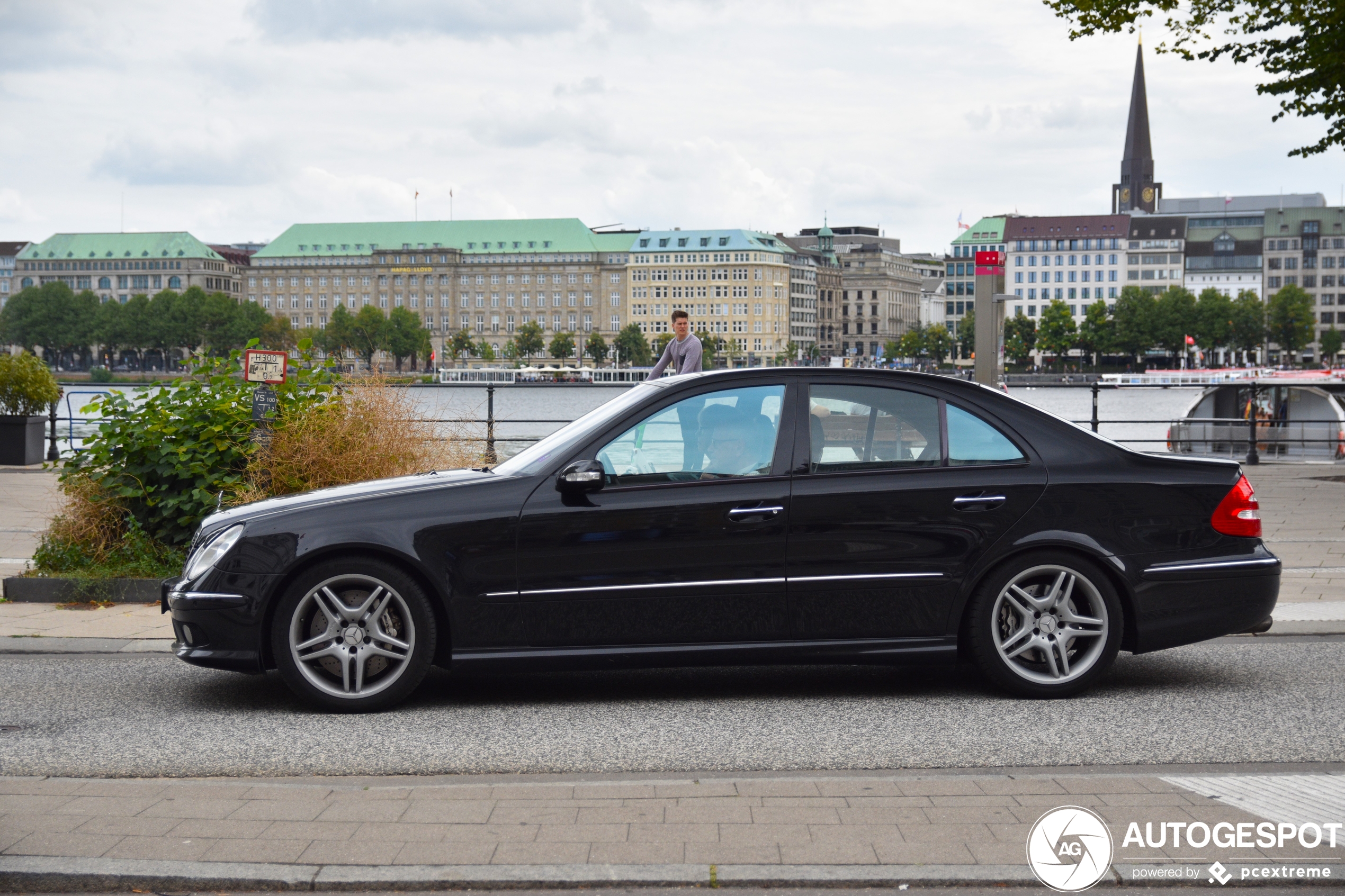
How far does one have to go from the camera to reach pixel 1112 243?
187375 millimetres

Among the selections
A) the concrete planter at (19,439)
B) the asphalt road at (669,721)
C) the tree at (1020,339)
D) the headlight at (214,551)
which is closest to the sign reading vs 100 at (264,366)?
the asphalt road at (669,721)

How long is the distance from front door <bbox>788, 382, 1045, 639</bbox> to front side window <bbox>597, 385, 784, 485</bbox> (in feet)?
0.55

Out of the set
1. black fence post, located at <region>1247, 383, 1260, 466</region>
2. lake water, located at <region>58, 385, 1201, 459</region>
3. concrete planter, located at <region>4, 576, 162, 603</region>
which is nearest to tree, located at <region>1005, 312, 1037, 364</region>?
lake water, located at <region>58, 385, 1201, 459</region>

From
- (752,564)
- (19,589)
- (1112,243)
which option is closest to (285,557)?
(752,564)

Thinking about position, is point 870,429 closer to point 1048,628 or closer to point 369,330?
point 1048,628

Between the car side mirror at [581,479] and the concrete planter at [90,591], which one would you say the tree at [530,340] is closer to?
the concrete planter at [90,591]

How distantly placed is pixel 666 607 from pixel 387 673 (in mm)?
1181

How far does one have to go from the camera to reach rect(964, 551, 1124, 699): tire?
5.99m

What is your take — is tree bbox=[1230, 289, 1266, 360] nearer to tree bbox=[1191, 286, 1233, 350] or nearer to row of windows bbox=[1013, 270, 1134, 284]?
tree bbox=[1191, 286, 1233, 350]

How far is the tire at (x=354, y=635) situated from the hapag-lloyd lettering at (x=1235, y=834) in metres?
2.90

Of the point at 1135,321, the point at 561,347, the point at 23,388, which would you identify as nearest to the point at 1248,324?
the point at 1135,321

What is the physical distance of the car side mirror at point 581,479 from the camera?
18.8 feet

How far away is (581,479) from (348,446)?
12.6ft

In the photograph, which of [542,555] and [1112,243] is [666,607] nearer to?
[542,555]
